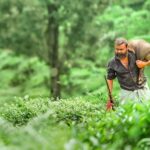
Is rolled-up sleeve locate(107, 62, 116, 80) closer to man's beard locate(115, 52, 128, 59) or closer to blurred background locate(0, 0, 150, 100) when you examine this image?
man's beard locate(115, 52, 128, 59)

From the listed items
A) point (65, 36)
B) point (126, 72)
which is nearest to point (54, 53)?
point (65, 36)

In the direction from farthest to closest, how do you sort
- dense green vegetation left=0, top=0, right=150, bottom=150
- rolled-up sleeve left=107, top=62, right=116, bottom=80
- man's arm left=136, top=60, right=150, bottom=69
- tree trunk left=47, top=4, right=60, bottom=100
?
tree trunk left=47, top=4, right=60, bottom=100, dense green vegetation left=0, top=0, right=150, bottom=150, rolled-up sleeve left=107, top=62, right=116, bottom=80, man's arm left=136, top=60, right=150, bottom=69

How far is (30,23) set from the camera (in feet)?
64.2

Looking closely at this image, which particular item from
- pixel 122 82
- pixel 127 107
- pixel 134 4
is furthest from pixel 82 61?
pixel 127 107

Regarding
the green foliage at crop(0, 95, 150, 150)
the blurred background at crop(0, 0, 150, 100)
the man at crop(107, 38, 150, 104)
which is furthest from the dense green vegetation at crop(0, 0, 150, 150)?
the green foliage at crop(0, 95, 150, 150)

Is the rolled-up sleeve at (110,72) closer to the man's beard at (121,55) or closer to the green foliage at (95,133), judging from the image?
the man's beard at (121,55)

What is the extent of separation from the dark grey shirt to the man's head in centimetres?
15

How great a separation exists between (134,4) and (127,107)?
1849cm

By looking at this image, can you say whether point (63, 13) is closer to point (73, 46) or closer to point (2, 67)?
point (73, 46)

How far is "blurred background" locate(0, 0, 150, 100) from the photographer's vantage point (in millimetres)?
18922

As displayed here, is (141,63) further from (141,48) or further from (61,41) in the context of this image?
(61,41)

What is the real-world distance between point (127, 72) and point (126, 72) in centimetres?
2

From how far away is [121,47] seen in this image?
31.5 feet

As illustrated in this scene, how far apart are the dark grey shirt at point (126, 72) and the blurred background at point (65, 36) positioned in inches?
310
